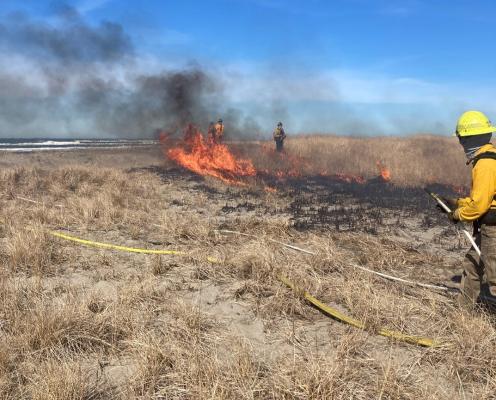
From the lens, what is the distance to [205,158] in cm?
1686

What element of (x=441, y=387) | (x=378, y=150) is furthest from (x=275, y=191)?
(x=378, y=150)

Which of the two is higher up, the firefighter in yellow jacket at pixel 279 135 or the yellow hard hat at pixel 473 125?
the firefighter in yellow jacket at pixel 279 135

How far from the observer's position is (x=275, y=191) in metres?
12.4

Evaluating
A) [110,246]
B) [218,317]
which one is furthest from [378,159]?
[218,317]

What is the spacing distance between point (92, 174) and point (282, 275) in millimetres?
9573

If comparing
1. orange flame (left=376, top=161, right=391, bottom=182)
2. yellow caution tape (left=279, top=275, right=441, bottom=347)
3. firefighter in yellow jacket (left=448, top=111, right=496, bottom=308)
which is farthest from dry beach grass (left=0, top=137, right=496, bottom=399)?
orange flame (left=376, top=161, right=391, bottom=182)

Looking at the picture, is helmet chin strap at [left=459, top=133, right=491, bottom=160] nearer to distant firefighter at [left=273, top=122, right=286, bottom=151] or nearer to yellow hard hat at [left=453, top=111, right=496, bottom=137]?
yellow hard hat at [left=453, top=111, right=496, bottom=137]

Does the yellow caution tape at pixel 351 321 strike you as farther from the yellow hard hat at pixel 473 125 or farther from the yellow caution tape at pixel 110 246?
the yellow hard hat at pixel 473 125

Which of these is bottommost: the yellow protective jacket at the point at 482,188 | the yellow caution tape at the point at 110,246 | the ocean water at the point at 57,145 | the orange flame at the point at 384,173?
the yellow caution tape at the point at 110,246

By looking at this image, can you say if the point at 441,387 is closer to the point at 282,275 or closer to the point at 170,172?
the point at 282,275

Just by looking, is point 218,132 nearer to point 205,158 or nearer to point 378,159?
point 205,158

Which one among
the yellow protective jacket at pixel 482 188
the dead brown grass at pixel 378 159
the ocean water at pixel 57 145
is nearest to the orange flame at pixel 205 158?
the dead brown grass at pixel 378 159

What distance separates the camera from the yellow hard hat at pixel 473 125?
3814 mm

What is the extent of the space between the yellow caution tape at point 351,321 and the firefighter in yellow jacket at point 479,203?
0.92 m
